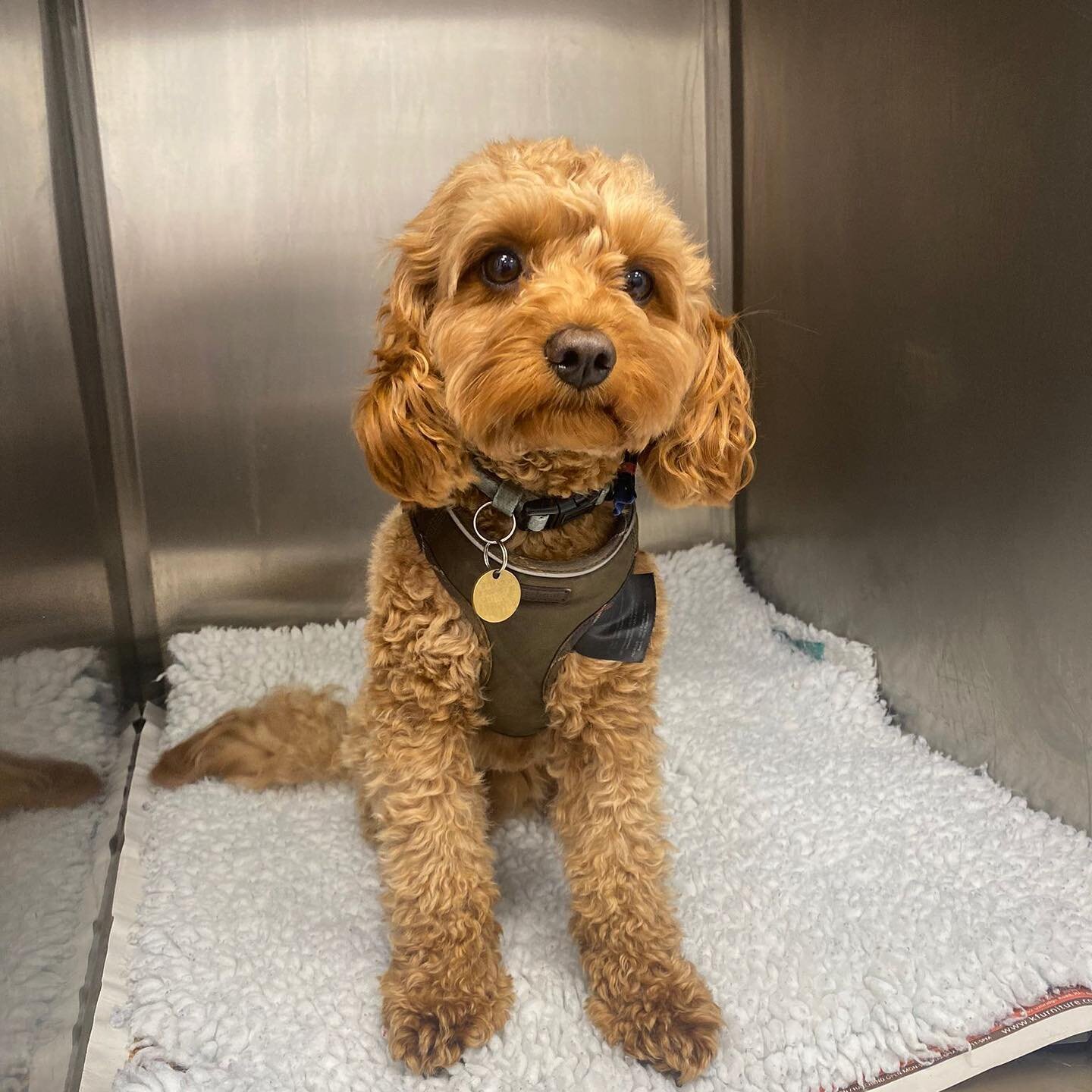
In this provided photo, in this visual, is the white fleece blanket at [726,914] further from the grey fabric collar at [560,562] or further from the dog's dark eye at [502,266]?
the dog's dark eye at [502,266]

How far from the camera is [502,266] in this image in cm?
110

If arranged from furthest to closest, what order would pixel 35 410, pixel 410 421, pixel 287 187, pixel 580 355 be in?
pixel 287 187, pixel 35 410, pixel 410 421, pixel 580 355

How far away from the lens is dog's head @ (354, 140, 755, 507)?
1.01 meters

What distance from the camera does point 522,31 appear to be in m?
1.93

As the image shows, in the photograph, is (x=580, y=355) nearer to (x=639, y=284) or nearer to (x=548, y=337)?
Result: (x=548, y=337)

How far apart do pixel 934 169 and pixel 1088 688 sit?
0.79 m

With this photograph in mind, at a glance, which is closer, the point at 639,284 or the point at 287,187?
the point at 639,284

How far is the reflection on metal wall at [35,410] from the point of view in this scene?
1153 mm

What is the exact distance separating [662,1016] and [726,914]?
24cm

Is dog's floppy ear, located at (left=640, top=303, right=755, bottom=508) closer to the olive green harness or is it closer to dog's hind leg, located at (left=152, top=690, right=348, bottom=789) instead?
the olive green harness

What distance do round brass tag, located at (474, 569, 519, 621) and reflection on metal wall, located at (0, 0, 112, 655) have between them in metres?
0.50

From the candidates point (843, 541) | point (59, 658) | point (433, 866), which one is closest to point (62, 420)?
point (59, 658)

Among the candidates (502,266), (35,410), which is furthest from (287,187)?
(502,266)

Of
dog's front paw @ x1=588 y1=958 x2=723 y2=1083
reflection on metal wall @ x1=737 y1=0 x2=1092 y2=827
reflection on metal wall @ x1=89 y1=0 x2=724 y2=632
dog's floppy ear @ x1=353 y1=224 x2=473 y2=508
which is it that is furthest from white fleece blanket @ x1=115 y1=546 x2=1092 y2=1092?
dog's floppy ear @ x1=353 y1=224 x2=473 y2=508
